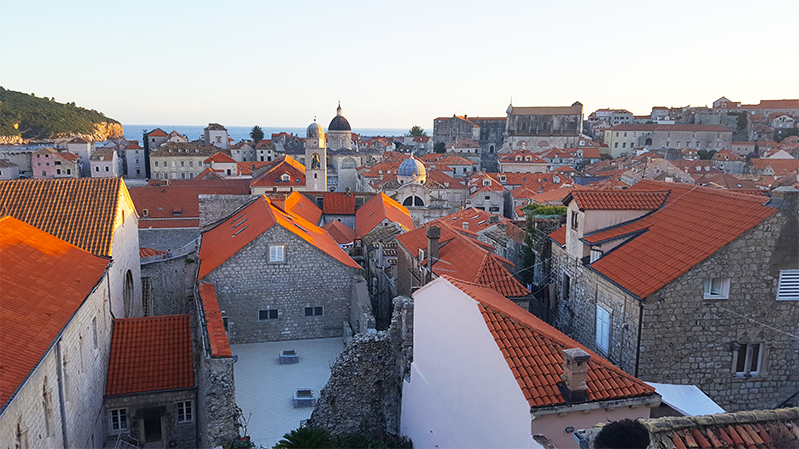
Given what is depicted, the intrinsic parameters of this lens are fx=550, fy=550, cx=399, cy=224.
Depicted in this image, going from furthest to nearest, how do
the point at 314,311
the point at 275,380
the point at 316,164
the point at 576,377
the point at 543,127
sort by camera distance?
the point at 543,127, the point at 316,164, the point at 314,311, the point at 275,380, the point at 576,377

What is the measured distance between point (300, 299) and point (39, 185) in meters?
9.26

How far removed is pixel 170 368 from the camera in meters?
14.1

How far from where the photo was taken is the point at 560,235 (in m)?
16.6

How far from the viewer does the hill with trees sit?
11306 cm

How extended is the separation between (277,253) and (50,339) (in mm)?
10204

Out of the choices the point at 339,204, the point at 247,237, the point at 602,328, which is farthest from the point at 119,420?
the point at 339,204

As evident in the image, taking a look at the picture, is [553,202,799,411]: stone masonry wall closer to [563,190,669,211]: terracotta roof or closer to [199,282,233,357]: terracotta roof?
[563,190,669,211]: terracotta roof

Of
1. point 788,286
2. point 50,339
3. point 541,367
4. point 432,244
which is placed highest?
point 788,286

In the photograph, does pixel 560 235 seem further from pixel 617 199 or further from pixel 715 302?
pixel 715 302

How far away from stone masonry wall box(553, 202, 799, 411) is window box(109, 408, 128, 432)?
1193 cm

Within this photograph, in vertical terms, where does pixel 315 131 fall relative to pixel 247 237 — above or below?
above

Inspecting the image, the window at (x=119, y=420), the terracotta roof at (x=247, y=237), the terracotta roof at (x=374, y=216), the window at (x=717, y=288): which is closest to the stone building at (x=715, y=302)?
the window at (x=717, y=288)

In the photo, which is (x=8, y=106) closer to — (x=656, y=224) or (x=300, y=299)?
(x=300, y=299)

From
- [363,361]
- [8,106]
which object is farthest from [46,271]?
[8,106]
